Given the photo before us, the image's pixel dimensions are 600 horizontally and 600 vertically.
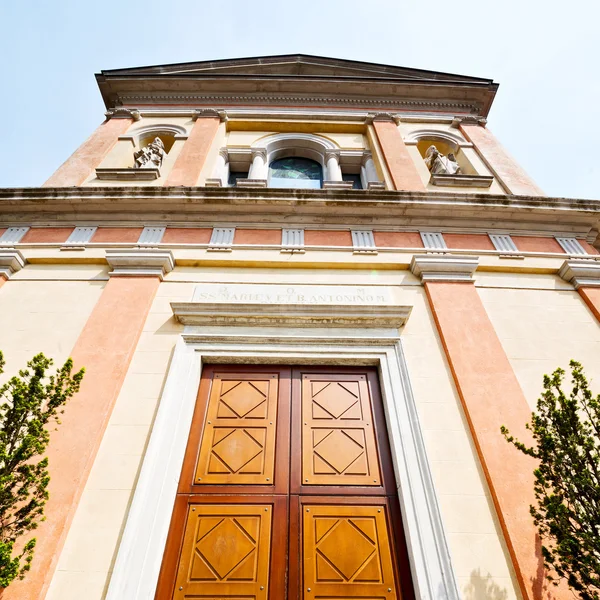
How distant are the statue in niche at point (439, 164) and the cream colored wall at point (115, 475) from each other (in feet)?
22.2

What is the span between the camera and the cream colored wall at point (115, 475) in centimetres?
410

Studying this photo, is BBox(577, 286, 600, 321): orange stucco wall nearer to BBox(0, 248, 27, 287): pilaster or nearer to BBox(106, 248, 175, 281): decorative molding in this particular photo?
BBox(106, 248, 175, 281): decorative molding

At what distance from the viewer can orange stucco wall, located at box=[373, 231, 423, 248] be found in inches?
304

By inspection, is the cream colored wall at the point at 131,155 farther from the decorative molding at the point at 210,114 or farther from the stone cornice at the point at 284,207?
the stone cornice at the point at 284,207

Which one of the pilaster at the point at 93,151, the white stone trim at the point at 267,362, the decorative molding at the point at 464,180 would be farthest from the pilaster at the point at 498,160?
the pilaster at the point at 93,151

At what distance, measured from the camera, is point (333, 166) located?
1063cm

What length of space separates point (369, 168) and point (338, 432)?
23.6 ft

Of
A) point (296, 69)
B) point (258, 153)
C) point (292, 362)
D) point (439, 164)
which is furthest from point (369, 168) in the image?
point (292, 362)

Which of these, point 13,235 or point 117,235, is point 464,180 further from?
point 13,235

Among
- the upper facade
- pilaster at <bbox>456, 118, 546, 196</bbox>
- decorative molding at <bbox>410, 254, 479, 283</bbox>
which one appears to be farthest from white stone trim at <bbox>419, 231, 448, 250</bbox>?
pilaster at <bbox>456, 118, 546, 196</bbox>

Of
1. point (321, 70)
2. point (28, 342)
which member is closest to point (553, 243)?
point (28, 342)

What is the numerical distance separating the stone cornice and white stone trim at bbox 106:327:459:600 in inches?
106

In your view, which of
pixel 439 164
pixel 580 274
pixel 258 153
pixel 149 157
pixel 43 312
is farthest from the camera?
pixel 258 153

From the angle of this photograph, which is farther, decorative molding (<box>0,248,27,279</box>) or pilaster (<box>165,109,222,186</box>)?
pilaster (<box>165,109,222,186</box>)
